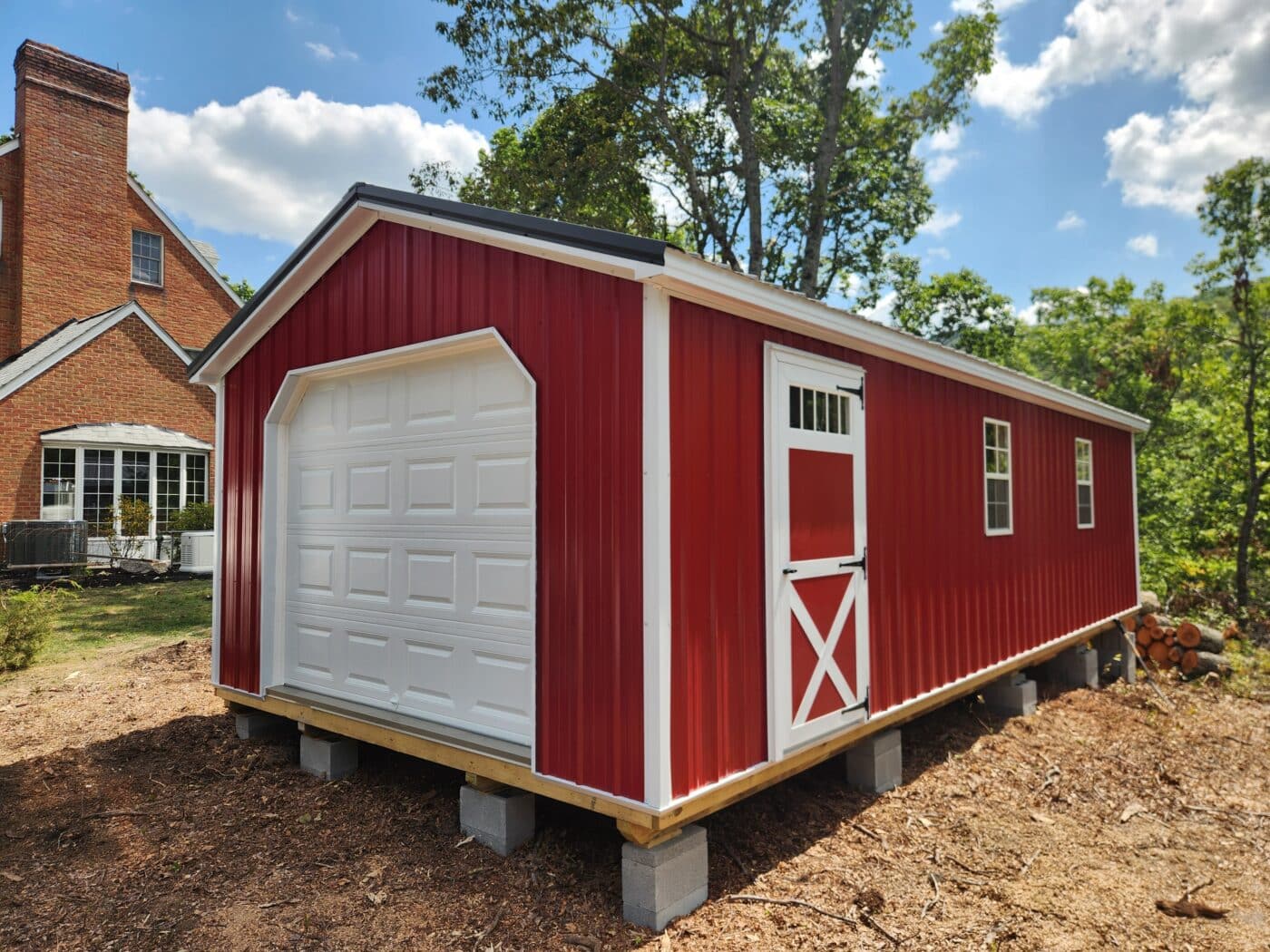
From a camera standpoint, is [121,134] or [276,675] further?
[121,134]

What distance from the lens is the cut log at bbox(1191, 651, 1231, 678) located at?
8.82 m

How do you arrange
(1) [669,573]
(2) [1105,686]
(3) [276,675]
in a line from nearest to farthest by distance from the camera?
1. (1) [669,573]
2. (3) [276,675]
3. (2) [1105,686]

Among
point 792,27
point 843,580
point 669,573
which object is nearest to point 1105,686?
point 843,580

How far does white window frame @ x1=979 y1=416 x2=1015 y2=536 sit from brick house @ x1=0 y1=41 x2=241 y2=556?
1531 centimetres

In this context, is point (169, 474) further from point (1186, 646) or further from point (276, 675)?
point (1186, 646)

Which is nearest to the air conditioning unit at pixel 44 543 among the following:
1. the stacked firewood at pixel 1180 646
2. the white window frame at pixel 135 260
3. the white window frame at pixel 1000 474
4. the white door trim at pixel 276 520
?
the white window frame at pixel 135 260

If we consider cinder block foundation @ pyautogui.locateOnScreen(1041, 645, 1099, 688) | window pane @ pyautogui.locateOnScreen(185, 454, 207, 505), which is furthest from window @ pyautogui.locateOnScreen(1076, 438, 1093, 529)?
window pane @ pyautogui.locateOnScreen(185, 454, 207, 505)

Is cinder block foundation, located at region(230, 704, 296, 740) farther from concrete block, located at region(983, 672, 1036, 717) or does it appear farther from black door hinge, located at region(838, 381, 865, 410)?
concrete block, located at region(983, 672, 1036, 717)

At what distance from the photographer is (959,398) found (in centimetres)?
635

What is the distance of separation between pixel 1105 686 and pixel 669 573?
7734 millimetres

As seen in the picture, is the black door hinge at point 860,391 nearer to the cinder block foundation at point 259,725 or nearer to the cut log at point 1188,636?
the cinder block foundation at point 259,725

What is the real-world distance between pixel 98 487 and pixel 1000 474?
15902mm

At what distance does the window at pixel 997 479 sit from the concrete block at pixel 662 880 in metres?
4.34

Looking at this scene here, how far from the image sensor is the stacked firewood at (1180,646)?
8.99 metres
